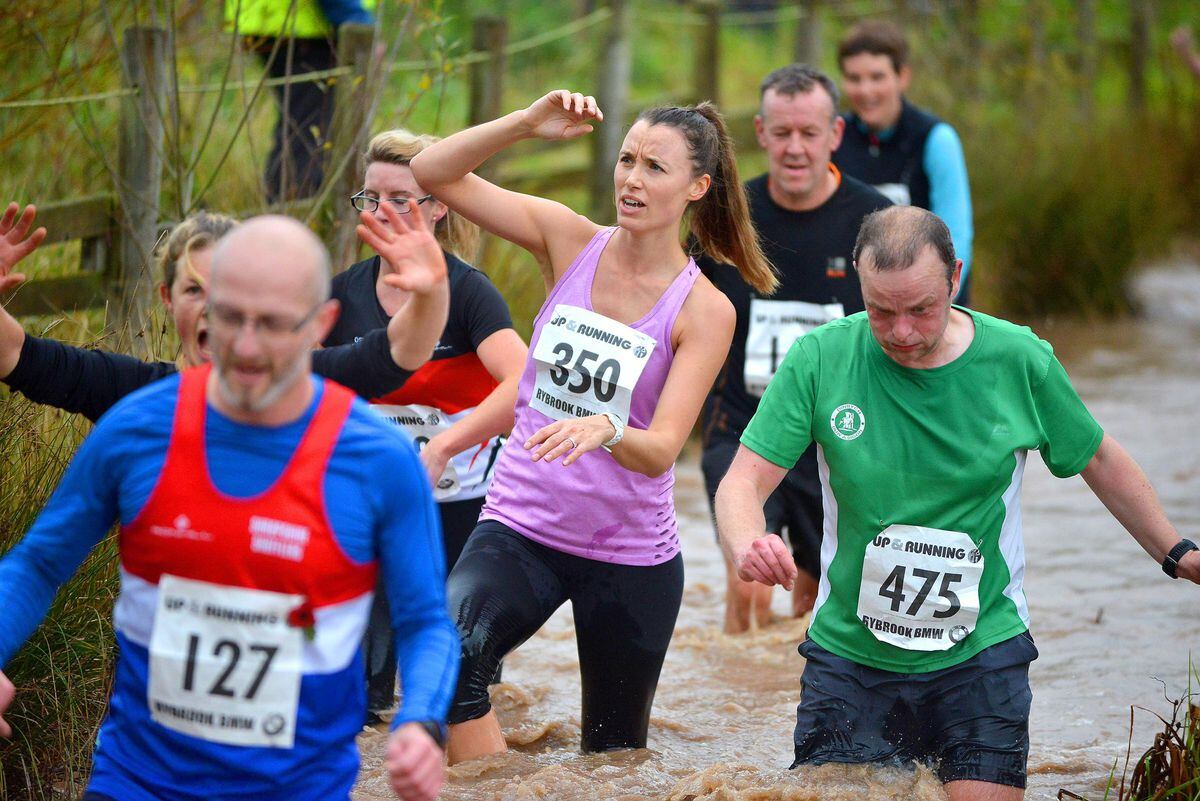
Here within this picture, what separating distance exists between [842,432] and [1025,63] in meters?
13.2

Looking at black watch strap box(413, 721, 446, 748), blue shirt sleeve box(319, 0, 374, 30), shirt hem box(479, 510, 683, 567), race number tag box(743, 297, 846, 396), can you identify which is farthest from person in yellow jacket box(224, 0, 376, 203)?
black watch strap box(413, 721, 446, 748)

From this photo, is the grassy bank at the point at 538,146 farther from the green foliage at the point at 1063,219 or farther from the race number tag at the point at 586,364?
the race number tag at the point at 586,364

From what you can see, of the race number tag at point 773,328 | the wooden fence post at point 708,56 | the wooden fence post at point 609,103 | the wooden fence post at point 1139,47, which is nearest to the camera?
the race number tag at point 773,328

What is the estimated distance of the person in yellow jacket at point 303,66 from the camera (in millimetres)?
7301

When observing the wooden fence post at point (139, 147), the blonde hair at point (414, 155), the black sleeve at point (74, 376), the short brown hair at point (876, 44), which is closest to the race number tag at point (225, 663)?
the black sleeve at point (74, 376)

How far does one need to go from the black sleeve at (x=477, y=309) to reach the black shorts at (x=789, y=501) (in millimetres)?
1587

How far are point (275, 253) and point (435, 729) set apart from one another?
87 centimetres

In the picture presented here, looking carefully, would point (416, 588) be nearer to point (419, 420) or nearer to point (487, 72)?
point (419, 420)

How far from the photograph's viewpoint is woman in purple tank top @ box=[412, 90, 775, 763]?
168 inches

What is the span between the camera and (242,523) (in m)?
2.67

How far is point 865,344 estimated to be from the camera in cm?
405

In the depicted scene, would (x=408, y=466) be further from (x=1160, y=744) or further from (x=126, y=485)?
(x=1160, y=744)

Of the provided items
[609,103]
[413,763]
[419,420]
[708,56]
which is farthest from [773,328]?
[708,56]

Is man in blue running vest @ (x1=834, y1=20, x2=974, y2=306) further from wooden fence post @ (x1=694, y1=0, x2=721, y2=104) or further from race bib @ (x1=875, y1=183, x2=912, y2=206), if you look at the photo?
wooden fence post @ (x1=694, y1=0, x2=721, y2=104)
